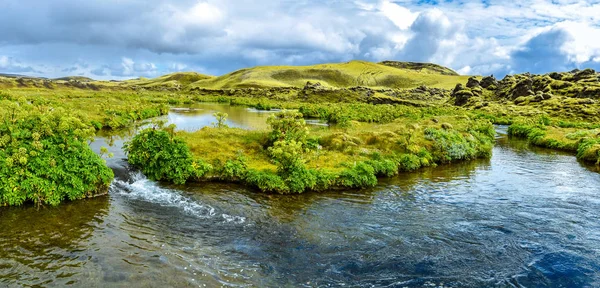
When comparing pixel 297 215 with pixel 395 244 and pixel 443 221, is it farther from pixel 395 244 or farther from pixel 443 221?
pixel 443 221

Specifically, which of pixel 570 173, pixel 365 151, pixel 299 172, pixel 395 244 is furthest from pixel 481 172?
pixel 395 244

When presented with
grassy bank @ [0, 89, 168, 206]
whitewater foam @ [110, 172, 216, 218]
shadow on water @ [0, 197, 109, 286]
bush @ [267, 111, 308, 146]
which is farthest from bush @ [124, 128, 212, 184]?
bush @ [267, 111, 308, 146]

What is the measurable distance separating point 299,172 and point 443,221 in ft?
35.3

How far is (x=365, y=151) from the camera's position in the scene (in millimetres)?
37469

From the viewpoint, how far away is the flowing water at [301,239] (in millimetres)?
16000

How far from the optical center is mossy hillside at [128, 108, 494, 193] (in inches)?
1133

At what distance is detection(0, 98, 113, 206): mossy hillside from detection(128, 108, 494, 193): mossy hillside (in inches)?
229

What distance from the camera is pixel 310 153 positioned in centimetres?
3481

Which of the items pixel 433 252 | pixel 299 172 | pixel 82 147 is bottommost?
pixel 433 252

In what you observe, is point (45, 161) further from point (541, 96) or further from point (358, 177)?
point (541, 96)

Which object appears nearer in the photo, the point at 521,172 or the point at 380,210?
the point at 380,210

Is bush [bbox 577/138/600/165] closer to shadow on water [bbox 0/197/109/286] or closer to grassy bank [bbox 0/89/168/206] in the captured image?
shadow on water [bbox 0/197/109/286]

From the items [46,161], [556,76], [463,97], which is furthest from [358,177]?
[556,76]

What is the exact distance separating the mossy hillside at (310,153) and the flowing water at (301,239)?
1375 mm
